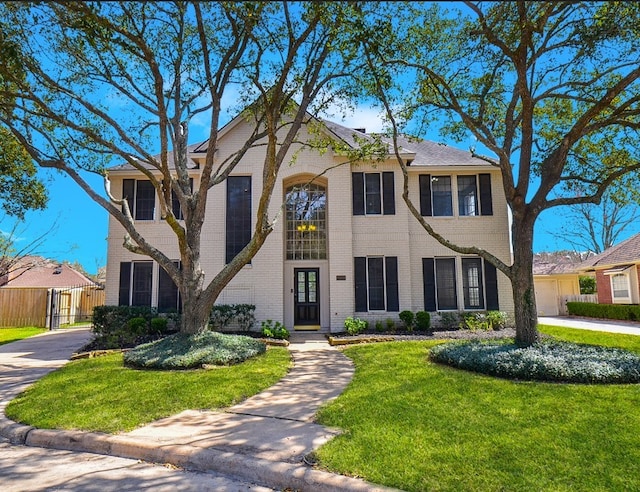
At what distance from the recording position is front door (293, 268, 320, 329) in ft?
48.9

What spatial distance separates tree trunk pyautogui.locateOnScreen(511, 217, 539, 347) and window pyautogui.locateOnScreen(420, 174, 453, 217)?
265 inches

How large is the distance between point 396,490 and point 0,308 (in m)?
23.2

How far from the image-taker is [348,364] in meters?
8.86

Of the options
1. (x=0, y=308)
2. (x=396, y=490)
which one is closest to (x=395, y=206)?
(x=396, y=490)

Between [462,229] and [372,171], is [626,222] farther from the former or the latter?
[372,171]

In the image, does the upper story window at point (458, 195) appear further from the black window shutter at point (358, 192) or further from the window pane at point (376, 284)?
the window pane at point (376, 284)

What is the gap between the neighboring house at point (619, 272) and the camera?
68.8 feet

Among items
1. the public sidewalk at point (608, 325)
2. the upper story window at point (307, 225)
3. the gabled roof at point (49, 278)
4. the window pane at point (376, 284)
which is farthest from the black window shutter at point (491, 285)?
the gabled roof at point (49, 278)

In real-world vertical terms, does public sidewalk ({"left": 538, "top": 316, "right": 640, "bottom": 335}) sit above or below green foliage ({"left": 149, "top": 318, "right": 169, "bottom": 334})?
below

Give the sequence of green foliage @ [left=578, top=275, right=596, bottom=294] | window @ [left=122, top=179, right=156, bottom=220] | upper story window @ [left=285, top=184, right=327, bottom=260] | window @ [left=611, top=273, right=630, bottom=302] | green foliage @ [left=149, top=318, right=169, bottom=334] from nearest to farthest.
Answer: green foliage @ [left=149, top=318, right=169, bottom=334]
upper story window @ [left=285, top=184, right=327, bottom=260]
window @ [left=122, top=179, right=156, bottom=220]
window @ [left=611, top=273, right=630, bottom=302]
green foliage @ [left=578, top=275, right=596, bottom=294]

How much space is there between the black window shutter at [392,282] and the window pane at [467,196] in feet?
11.1

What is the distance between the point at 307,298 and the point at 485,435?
35.7 ft

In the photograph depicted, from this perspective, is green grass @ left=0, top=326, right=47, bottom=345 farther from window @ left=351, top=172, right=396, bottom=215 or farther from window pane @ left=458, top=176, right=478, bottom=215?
window pane @ left=458, top=176, right=478, bottom=215

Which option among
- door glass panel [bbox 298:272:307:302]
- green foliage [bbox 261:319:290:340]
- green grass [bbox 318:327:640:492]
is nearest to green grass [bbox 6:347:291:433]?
green grass [bbox 318:327:640:492]
